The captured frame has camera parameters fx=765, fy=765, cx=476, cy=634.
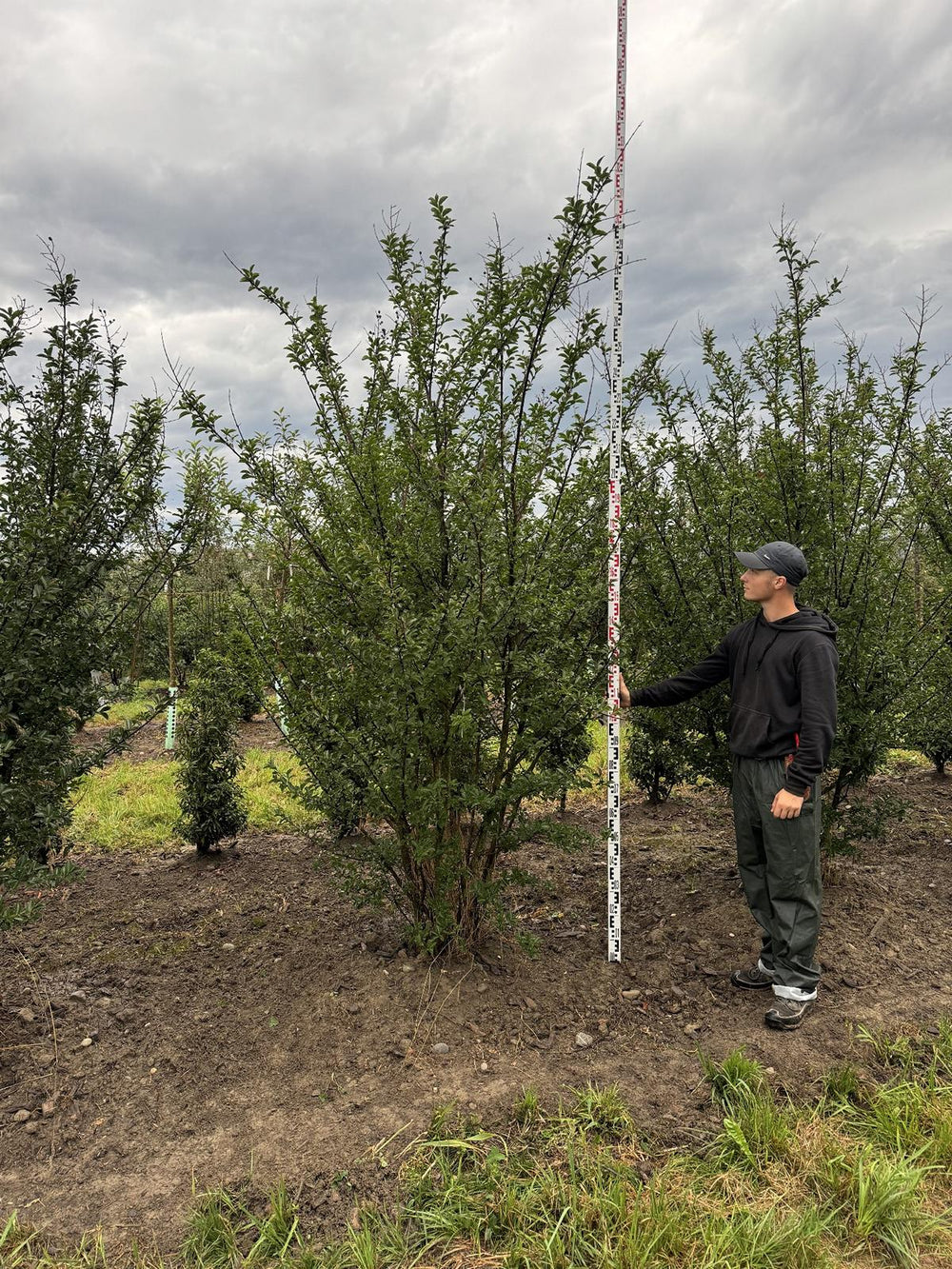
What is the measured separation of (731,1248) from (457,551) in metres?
2.68

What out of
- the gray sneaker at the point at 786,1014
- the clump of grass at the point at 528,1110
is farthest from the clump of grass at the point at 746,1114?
the clump of grass at the point at 528,1110

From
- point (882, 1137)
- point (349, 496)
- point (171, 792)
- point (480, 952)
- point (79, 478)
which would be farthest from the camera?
point (171, 792)

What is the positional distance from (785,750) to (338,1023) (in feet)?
8.01

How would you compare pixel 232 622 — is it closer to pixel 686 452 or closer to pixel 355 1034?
pixel 355 1034

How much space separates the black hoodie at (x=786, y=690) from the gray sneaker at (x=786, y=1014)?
3.31 ft

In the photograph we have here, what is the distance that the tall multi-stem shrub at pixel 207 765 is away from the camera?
20.6 ft

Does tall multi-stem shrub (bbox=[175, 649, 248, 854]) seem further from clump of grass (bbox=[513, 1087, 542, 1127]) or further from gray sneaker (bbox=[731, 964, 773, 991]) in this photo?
gray sneaker (bbox=[731, 964, 773, 991])

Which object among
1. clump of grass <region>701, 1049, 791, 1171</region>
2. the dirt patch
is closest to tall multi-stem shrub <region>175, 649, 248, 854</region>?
the dirt patch

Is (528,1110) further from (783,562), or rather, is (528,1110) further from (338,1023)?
(783,562)

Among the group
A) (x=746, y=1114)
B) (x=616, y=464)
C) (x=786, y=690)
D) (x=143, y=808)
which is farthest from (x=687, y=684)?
(x=143, y=808)

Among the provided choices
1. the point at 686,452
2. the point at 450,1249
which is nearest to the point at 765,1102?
the point at 450,1249

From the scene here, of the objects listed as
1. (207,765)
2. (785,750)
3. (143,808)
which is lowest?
(143,808)

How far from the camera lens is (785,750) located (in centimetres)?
362

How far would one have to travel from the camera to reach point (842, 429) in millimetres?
4641
